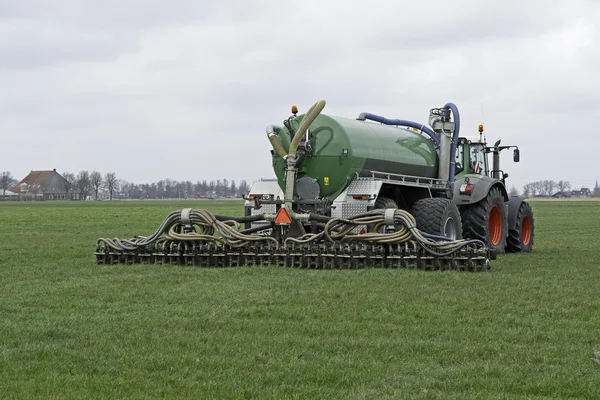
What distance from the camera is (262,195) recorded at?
18.0 metres

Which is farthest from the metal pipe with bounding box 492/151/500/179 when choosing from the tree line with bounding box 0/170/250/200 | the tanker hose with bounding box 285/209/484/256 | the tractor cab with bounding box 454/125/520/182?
the tree line with bounding box 0/170/250/200

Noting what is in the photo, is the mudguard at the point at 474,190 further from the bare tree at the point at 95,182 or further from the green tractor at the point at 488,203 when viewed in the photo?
the bare tree at the point at 95,182

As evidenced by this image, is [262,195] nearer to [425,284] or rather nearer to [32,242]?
[425,284]

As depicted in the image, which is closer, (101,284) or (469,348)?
(469,348)

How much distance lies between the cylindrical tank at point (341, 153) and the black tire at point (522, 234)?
4428 mm

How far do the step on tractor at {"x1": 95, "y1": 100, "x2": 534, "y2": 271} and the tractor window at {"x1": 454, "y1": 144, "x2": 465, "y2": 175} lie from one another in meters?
1.09

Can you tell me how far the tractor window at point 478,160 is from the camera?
22016mm

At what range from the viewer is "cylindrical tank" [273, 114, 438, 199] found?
666 inches

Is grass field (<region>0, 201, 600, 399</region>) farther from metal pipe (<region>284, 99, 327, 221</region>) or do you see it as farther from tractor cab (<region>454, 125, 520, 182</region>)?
tractor cab (<region>454, 125, 520, 182</region>)

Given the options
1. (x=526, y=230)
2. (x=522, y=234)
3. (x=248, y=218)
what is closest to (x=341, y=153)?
(x=248, y=218)

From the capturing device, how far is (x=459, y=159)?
21625 millimetres

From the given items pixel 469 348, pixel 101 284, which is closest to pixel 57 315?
pixel 101 284

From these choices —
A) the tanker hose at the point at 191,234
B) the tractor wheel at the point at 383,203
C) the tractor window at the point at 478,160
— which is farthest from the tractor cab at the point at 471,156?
the tanker hose at the point at 191,234

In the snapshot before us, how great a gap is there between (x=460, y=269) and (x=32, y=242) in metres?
13.6
